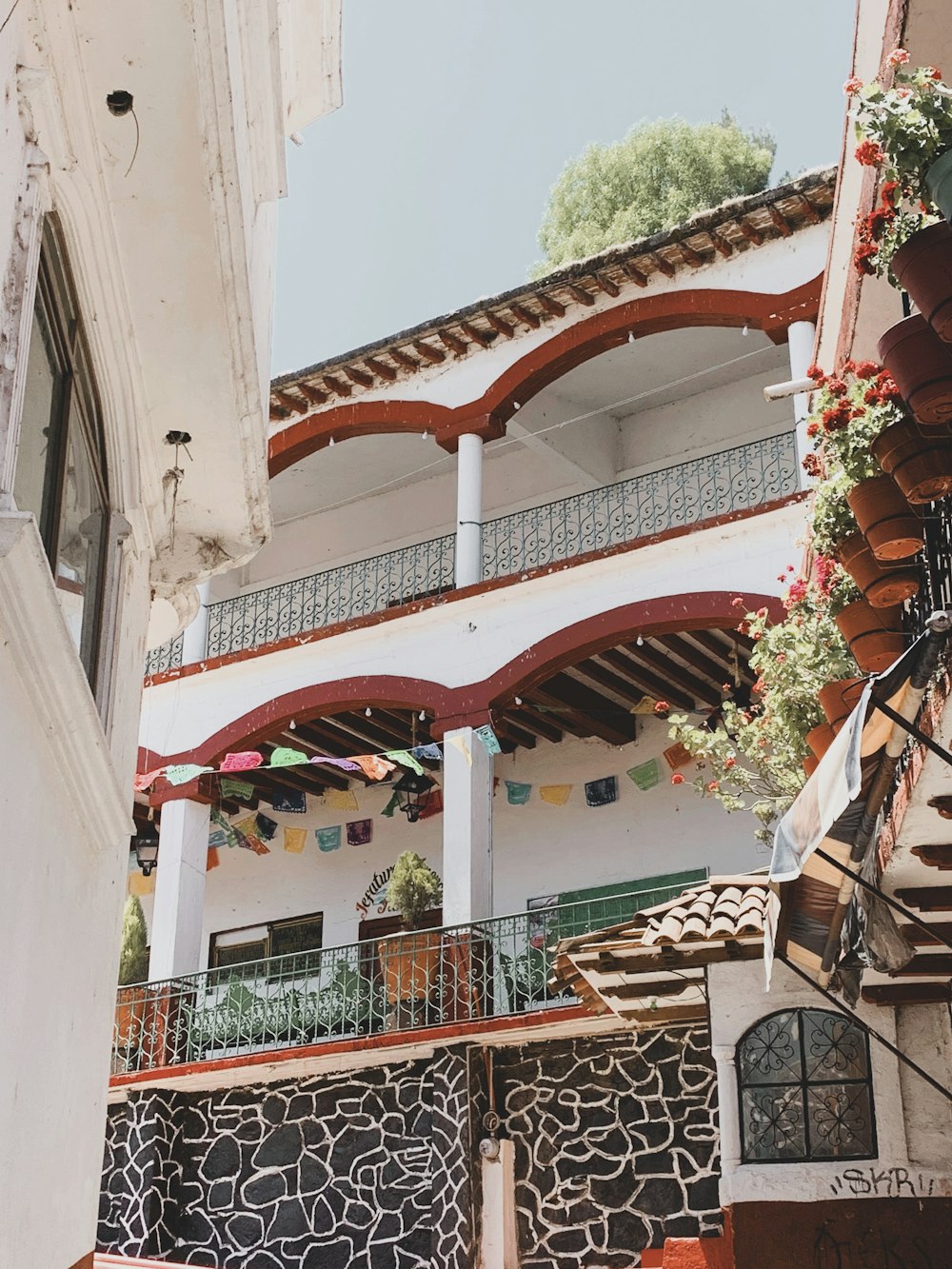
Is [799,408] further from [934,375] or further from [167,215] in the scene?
[167,215]

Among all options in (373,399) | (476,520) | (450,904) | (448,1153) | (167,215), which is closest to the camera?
(167,215)

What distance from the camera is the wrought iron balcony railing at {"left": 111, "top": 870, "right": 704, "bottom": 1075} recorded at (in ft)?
44.2

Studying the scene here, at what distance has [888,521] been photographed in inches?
248

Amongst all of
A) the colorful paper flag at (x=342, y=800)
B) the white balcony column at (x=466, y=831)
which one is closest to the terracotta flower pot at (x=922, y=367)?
the white balcony column at (x=466, y=831)

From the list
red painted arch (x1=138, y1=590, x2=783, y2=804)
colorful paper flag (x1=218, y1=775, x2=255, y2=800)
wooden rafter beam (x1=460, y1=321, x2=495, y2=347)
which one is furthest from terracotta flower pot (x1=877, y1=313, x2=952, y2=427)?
colorful paper flag (x1=218, y1=775, x2=255, y2=800)

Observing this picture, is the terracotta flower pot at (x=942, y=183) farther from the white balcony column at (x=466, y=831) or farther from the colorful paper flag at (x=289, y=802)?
the colorful paper flag at (x=289, y=802)

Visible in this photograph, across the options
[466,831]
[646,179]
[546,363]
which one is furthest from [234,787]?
[646,179]

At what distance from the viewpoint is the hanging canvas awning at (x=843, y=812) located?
209 inches

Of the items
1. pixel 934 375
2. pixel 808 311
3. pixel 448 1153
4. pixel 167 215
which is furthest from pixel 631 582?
pixel 167 215

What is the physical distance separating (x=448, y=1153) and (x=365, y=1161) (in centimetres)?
96

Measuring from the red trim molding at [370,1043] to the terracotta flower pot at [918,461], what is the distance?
24.5ft

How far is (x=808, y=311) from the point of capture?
14305mm

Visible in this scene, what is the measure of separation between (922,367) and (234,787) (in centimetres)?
1223

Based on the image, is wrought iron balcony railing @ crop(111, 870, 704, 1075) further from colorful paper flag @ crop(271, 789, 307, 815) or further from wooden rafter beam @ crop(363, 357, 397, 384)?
wooden rafter beam @ crop(363, 357, 397, 384)
